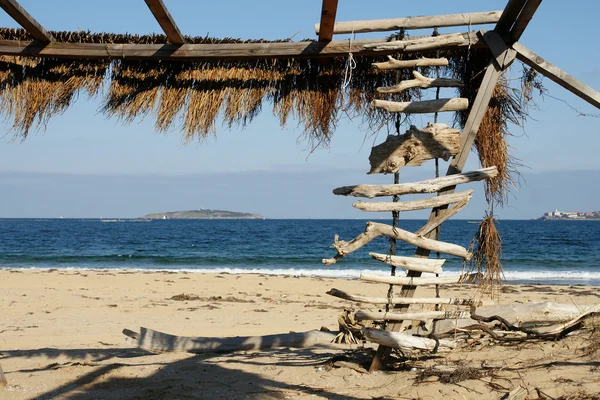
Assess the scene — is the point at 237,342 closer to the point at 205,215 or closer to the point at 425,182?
the point at 425,182

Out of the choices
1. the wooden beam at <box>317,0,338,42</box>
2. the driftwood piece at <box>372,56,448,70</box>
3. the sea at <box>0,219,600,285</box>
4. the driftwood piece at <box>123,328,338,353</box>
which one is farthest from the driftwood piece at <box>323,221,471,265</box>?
the sea at <box>0,219,600,285</box>

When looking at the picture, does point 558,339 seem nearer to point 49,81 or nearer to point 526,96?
point 526,96

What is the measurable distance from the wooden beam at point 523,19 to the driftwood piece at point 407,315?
1.81 meters

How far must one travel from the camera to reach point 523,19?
11.6 feet

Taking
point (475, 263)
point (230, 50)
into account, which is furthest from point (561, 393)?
point (230, 50)

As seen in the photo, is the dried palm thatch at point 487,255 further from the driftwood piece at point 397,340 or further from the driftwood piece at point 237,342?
the driftwood piece at point 237,342

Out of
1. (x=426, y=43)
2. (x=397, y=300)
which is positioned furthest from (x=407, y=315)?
(x=426, y=43)

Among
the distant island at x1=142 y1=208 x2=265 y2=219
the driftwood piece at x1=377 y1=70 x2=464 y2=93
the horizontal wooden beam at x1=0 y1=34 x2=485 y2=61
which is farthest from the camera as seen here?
the distant island at x1=142 y1=208 x2=265 y2=219

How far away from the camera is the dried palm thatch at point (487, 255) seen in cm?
377

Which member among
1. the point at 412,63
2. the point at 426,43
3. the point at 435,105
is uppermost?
the point at 426,43

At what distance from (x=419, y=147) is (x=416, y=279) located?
0.83 metres

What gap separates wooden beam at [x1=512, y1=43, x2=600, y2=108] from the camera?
3.71 m

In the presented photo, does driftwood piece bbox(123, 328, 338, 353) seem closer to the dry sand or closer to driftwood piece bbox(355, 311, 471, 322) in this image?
the dry sand

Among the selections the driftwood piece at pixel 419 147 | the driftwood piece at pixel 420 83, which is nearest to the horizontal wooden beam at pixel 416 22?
the driftwood piece at pixel 420 83
